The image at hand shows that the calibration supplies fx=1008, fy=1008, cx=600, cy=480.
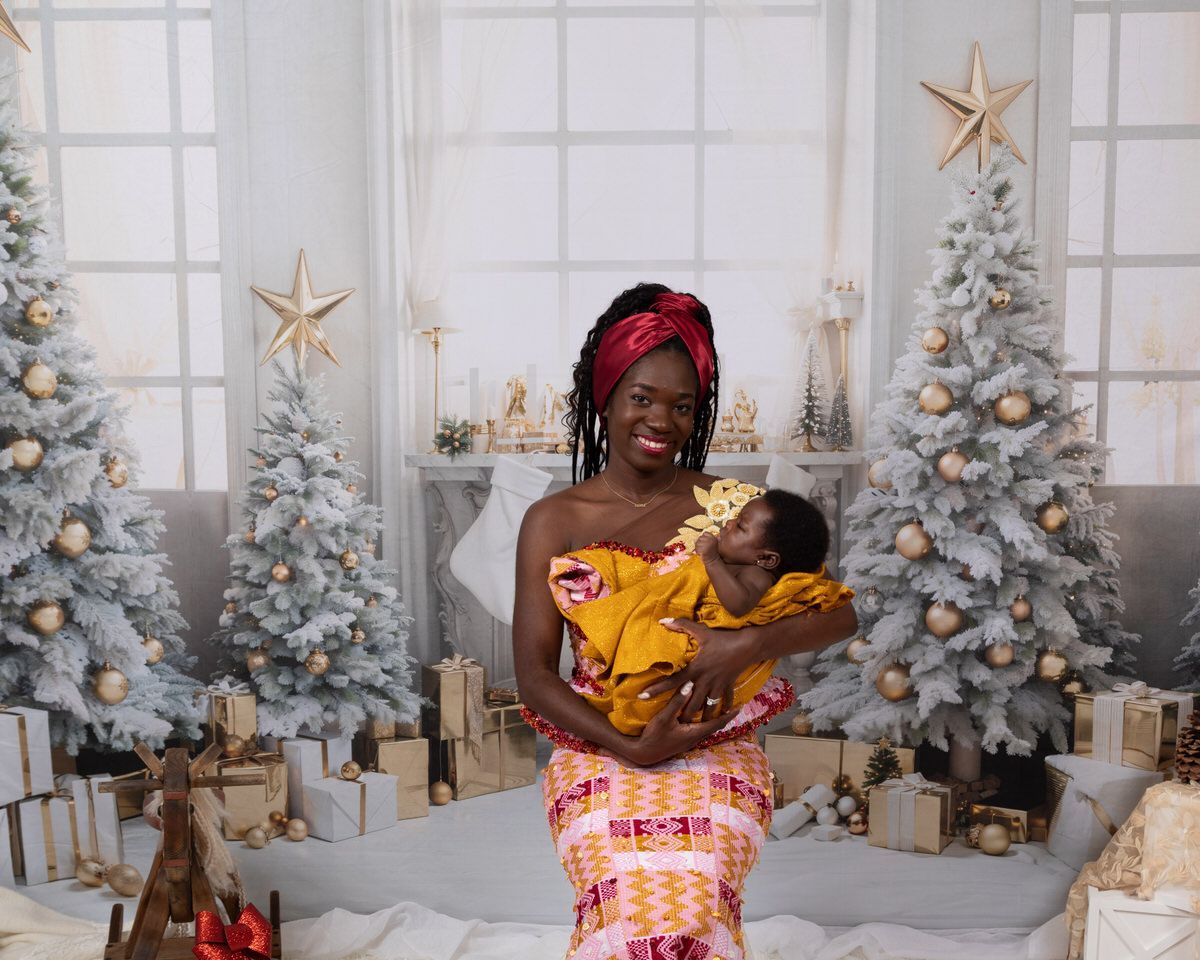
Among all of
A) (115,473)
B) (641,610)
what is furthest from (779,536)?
(115,473)

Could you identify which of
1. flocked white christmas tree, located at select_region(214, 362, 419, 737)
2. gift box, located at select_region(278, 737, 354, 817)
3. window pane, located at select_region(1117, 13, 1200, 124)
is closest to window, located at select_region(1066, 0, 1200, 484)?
window pane, located at select_region(1117, 13, 1200, 124)

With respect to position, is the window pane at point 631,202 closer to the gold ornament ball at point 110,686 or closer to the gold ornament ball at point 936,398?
the gold ornament ball at point 936,398

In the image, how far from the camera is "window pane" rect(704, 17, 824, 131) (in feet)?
12.6

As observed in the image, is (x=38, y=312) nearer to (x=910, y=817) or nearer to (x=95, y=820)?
(x=95, y=820)

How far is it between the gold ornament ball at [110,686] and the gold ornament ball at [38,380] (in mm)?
942

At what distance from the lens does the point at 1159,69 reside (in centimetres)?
371

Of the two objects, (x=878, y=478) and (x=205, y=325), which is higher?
(x=205, y=325)

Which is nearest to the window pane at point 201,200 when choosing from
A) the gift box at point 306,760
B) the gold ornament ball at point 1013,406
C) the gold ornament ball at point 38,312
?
the gold ornament ball at point 38,312

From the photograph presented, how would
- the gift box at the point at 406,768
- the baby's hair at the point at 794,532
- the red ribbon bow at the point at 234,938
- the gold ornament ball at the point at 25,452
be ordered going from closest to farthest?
the baby's hair at the point at 794,532 < the red ribbon bow at the point at 234,938 < the gold ornament ball at the point at 25,452 < the gift box at the point at 406,768

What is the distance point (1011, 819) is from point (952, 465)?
123 centimetres

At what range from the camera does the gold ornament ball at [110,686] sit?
11.0ft

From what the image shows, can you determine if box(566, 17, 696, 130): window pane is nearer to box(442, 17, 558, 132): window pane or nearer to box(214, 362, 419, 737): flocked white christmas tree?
box(442, 17, 558, 132): window pane

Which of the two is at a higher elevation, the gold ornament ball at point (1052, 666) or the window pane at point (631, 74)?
the window pane at point (631, 74)

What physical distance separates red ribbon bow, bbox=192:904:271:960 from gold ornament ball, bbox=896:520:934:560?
7.47 ft
